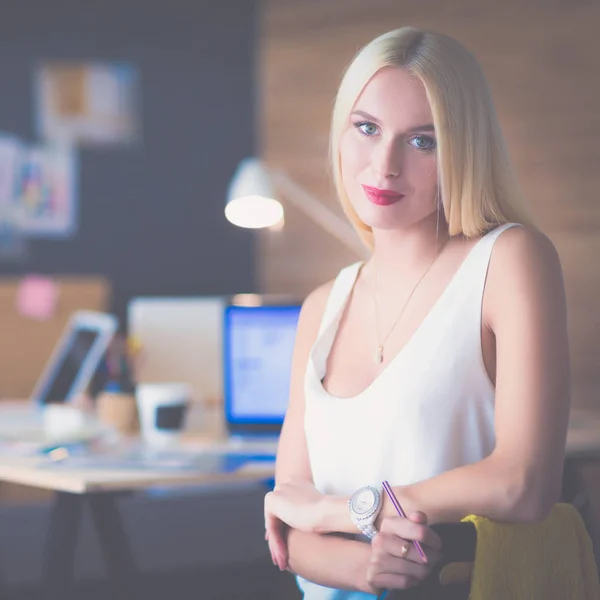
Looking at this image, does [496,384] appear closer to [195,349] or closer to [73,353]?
[195,349]

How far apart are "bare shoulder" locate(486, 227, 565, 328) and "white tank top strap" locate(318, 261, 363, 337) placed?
0.28 metres

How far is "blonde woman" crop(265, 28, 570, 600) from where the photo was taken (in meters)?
1.00

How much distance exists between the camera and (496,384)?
1.05m

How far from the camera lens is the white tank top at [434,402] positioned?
108cm

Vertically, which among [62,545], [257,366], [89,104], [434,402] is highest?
[89,104]

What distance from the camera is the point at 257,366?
2.27m

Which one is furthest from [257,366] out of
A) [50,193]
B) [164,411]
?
[50,193]

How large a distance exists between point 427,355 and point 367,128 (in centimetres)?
30

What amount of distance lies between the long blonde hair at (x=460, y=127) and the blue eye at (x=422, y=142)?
0.11ft

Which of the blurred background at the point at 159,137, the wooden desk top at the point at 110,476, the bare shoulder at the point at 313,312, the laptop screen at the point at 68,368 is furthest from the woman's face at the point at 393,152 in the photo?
the blurred background at the point at 159,137

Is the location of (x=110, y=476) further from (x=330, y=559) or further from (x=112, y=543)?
(x=330, y=559)

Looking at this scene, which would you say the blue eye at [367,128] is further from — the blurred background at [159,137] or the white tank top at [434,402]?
the blurred background at [159,137]

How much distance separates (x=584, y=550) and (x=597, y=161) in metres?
1.98

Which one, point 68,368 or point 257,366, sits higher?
point 257,366
